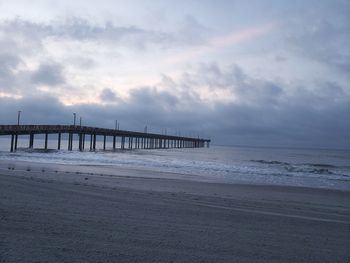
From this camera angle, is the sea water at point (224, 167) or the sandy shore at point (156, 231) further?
the sea water at point (224, 167)

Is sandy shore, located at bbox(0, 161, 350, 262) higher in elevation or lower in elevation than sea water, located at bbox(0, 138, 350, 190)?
higher

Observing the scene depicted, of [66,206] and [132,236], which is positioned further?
[66,206]

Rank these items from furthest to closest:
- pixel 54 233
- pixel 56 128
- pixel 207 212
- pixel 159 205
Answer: pixel 56 128
pixel 159 205
pixel 207 212
pixel 54 233

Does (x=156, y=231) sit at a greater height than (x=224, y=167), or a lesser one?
greater

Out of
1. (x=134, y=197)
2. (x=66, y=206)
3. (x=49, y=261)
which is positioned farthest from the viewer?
(x=134, y=197)

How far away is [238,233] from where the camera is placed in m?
5.27

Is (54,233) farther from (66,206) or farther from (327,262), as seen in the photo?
(327,262)

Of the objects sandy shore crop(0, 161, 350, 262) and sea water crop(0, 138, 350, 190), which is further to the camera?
sea water crop(0, 138, 350, 190)

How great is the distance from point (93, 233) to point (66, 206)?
6.78 feet

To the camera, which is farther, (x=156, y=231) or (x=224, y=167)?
(x=224, y=167)

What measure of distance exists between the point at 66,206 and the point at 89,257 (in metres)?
3.00

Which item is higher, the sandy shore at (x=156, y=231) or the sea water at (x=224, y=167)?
the sandy shore at (x=156, y=231)

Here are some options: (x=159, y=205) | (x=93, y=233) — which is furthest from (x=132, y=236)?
(x=159, y=205)

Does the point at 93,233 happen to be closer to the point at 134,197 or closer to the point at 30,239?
the point at 30,239
